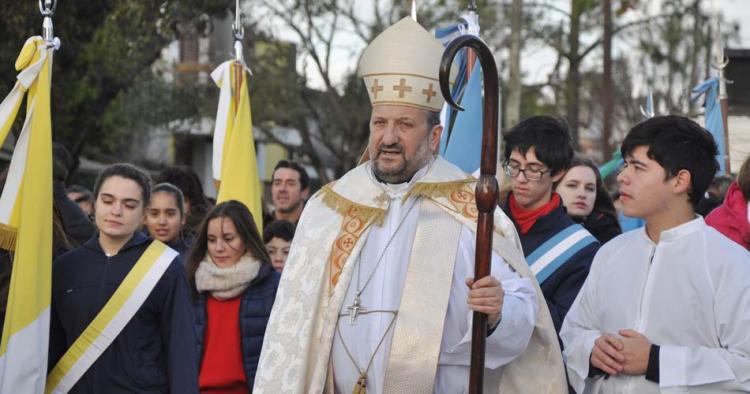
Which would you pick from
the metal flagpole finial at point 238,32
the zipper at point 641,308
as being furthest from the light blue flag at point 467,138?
the zipper at point 641,308

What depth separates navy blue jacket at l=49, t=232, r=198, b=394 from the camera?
223 inches

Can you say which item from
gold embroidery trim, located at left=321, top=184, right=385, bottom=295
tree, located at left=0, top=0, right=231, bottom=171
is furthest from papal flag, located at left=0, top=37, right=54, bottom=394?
tree, located at left=0, top=0, right=231, bottom=171

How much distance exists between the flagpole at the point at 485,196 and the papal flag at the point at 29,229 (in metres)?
2.20

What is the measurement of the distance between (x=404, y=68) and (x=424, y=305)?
3.02ft

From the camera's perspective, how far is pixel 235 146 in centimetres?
917

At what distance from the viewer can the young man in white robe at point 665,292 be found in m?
4.33

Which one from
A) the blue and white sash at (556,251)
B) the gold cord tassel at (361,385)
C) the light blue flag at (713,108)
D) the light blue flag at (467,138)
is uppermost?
the light blue flag at (713,108)

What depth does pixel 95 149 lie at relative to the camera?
2753 centimetres

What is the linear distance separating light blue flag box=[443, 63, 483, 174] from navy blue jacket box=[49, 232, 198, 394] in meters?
2.16

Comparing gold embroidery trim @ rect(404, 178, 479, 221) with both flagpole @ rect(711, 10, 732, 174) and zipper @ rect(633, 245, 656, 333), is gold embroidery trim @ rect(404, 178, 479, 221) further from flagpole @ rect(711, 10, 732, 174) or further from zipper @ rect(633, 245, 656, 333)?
flagpole @ rect(711, 10, 732, 174)

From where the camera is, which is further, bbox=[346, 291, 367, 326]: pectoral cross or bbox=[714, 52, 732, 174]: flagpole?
bbox=[714, 52, 732, 174]: flagpole

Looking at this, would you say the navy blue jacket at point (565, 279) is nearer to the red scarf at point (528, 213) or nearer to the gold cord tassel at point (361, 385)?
the red scarf at point (528, 213)

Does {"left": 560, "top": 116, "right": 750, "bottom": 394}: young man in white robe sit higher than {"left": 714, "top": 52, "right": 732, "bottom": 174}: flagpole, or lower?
lower

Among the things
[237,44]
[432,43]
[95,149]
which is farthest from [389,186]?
[95,149]
